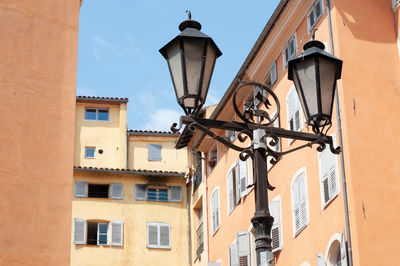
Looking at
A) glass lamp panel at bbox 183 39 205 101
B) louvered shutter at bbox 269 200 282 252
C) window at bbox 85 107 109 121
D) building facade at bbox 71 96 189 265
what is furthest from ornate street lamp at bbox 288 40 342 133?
window at bbox 85 107 109 121

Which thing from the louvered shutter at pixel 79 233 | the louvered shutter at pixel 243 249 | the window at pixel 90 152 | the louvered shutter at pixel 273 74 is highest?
the window at pixel 90 152

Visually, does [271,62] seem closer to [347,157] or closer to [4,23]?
[347,157]

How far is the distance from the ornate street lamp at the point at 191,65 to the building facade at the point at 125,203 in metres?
34.2

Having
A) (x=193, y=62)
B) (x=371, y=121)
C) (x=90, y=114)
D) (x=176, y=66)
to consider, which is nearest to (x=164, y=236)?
(x=90, y=114)

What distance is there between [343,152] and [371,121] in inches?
51.1

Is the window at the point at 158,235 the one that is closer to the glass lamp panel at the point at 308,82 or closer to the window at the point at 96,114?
the window at the point at 96,114

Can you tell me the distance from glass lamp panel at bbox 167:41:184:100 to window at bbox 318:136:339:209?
13.4 meters

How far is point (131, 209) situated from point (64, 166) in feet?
77.3

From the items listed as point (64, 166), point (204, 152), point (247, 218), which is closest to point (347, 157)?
point (64, 166)

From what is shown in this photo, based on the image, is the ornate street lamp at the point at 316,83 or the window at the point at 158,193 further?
the window at the point at 158,193

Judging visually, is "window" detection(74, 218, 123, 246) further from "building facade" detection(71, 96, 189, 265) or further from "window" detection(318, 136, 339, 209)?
"window" detection(318, 136, 339, 209)

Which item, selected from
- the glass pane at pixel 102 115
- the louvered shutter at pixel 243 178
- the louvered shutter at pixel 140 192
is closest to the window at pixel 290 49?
the louvered shutter at pixel 243 178

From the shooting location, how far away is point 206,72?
817cm

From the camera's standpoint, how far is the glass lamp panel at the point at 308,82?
27.9ft
